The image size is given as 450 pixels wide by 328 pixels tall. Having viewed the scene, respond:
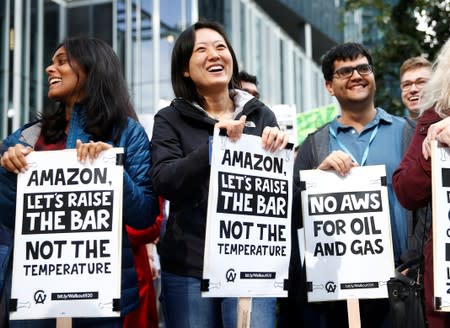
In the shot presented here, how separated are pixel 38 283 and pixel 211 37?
1474 mm

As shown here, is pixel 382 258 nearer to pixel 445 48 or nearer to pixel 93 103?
pixel 445 48

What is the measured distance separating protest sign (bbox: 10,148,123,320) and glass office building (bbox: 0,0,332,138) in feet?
37.3

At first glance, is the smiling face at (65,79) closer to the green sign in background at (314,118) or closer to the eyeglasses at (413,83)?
the eyeglasses at (413,83)

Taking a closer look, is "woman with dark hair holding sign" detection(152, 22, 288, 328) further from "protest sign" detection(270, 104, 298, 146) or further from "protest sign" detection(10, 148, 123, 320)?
"protest sign" detection(270, 104, 298, 146)

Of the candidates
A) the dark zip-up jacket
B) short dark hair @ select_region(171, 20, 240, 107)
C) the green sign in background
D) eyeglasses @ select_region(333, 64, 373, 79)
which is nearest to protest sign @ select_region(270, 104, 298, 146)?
eyeglasses @ select_region(333, 64, 373, 79)

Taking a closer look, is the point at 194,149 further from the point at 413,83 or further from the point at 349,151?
the point at 413,83

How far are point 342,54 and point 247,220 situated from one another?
1.61 meters

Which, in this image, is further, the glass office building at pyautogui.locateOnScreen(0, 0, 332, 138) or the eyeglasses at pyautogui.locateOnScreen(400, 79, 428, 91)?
the glass office building at pyautogui.locateOnScreen(0, 0, 332, 138)

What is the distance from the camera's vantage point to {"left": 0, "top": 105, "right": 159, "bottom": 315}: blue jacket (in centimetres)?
345

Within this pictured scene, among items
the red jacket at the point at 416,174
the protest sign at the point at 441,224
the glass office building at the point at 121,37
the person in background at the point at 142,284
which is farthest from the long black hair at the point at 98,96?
the glass office building at the point at 121,37

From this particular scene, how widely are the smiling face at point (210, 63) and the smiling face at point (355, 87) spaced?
96cm

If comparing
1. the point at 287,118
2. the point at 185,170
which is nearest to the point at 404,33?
the point at 287,118

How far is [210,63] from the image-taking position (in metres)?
3.73

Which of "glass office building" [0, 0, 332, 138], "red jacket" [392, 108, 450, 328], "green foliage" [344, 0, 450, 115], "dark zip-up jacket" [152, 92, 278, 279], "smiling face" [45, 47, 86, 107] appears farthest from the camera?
"glass office building" [0, 0, 332, 138]
